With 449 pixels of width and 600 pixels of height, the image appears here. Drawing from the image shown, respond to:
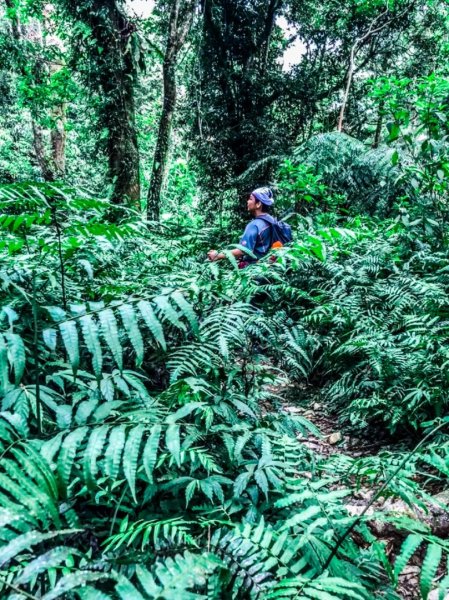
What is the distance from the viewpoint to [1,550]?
36.1 inches

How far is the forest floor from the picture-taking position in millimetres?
2023

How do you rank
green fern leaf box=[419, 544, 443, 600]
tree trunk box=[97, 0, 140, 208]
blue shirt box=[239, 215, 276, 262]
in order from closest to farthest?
1. green fern leaf box=[419, 544, 443, 600]
2. blue shirt box=[239, 215, 276, 262]
3. tree trunk box=[97, 0, 140, 208]

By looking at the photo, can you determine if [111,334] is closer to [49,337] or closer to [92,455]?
[49,337]

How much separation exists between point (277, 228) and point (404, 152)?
3.65 m

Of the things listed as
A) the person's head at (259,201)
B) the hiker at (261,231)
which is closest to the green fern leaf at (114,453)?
the hiker at (261,231)

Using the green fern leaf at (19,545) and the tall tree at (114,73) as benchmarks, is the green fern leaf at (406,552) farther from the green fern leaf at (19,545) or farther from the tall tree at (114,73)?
the tall tree at (114,73)

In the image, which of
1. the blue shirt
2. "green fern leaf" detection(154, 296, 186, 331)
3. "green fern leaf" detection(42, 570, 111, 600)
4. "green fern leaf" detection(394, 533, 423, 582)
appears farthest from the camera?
the blue shirt

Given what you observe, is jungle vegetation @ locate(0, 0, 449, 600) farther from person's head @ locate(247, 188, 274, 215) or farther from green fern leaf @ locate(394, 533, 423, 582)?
person's head @ locate(247, 188, 274, 215)

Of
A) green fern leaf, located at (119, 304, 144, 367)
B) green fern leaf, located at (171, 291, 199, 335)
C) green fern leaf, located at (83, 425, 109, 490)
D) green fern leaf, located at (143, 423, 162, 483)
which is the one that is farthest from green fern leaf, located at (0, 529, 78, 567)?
green fern leaf, located at (171, 291, 199, 335)

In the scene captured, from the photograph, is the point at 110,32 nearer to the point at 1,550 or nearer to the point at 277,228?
the point at 277,228

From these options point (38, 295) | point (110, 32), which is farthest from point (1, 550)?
point (110, 32)

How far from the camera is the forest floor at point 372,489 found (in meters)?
2.02

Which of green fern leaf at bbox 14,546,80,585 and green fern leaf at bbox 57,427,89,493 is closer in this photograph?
green fern leaf at bbox 14,546,80,585

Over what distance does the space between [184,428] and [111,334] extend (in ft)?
2.28
